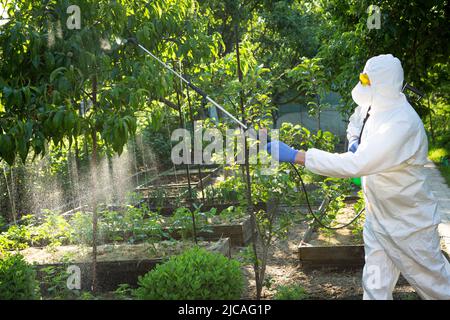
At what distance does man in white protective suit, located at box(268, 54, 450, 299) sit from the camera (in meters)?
3.52

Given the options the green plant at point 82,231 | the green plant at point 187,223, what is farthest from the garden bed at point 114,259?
the green plant at point 187,223

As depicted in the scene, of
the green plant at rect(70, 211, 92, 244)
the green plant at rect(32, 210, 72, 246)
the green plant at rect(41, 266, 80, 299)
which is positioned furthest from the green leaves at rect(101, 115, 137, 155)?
the green plant at rect(32, 210, 72, 246)

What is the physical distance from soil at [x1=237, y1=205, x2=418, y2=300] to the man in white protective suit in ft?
2.97

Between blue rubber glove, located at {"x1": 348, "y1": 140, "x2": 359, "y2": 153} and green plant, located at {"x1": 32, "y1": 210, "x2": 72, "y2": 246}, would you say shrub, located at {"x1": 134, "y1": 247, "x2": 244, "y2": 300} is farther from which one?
green plant, located at {"x1": 32, "y1": 210, "x2": 72, "y2": 246}

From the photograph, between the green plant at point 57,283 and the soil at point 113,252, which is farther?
the soil at point 113,252

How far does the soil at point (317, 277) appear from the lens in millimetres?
5002

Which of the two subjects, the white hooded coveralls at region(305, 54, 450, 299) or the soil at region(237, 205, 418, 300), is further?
the soil at region(237, 205, 418, 300)

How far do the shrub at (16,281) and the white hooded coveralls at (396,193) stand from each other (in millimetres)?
2095

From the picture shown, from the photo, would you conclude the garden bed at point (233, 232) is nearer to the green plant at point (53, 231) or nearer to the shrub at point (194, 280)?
the green plant at point (53, 231)

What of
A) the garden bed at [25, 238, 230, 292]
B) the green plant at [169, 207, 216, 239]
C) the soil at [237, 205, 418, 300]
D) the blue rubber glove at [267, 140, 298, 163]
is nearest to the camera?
the blue rubber glove at [267, 140, 298, 163]

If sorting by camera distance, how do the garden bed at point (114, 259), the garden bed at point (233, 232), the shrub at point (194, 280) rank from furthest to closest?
1. the garden bed at point (233, 232)
2. the garden bed at point (114, 259)
3. the shrub at point (194, 280)

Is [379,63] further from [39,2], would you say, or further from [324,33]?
[324,33]

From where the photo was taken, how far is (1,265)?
13.4 feet
